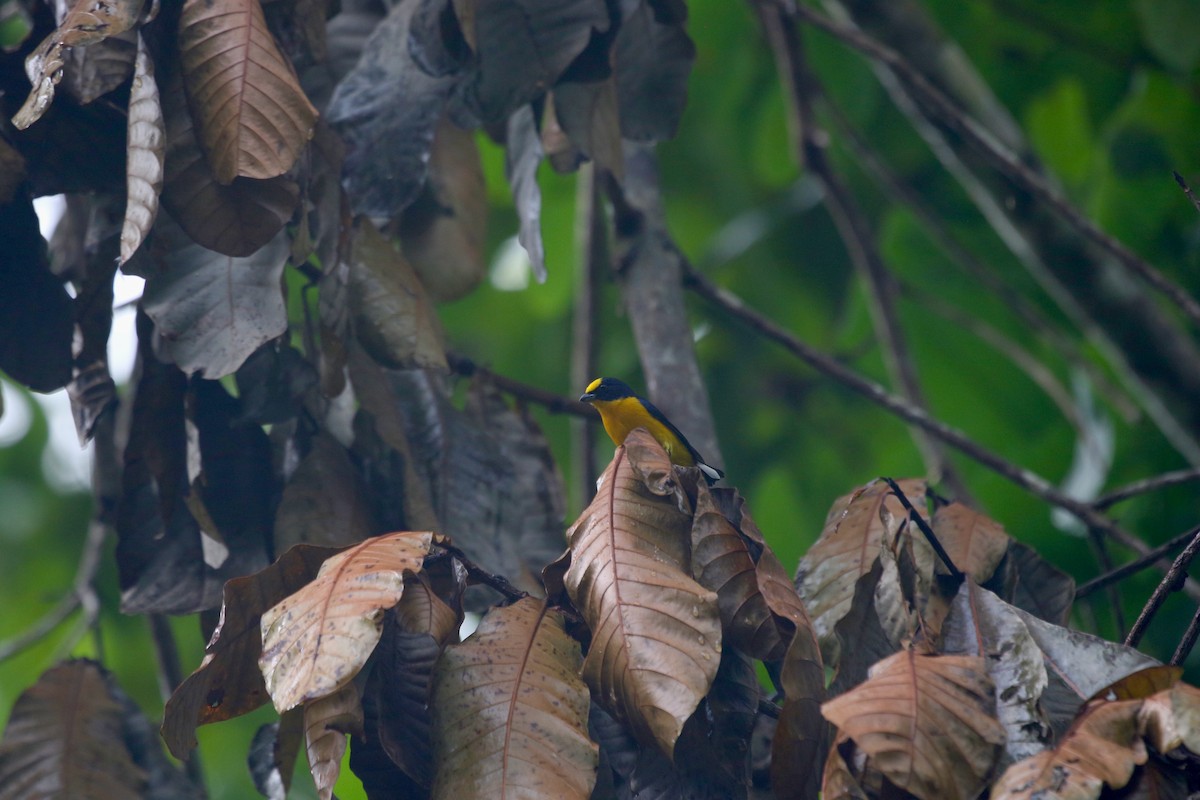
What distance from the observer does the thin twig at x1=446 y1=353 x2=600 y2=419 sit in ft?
9.93

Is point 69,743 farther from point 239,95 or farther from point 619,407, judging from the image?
point 619,407

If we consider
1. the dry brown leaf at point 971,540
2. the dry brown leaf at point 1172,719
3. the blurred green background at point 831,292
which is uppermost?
the dry brown leaf at point 1172,719

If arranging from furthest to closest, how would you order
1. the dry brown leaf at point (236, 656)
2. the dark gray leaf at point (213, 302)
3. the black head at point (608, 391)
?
1. the black head at point (608, 391)
2. the dark gray leaf at point (213, 302)
3. the dry brown leaf at point (236, 656)

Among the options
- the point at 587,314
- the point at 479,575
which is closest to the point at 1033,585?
the point at 479,575

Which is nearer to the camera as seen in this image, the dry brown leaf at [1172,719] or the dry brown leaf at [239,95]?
the dry brown leaf at [1172,719]

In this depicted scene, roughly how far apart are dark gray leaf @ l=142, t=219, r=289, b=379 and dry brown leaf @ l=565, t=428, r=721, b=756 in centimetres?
85

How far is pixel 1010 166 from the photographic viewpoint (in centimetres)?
347

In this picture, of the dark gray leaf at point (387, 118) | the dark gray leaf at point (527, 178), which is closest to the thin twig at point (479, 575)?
the dark gray leaf at point (527, 178)

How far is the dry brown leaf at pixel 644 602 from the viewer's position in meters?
1.65

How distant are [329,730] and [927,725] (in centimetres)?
85

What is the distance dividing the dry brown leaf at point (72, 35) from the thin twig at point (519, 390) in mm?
1129

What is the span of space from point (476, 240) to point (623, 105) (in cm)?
55

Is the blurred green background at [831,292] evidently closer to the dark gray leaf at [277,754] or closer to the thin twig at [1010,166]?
the thin twig at [1010,166]

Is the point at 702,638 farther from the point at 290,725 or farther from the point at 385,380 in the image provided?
the point at 385,380
